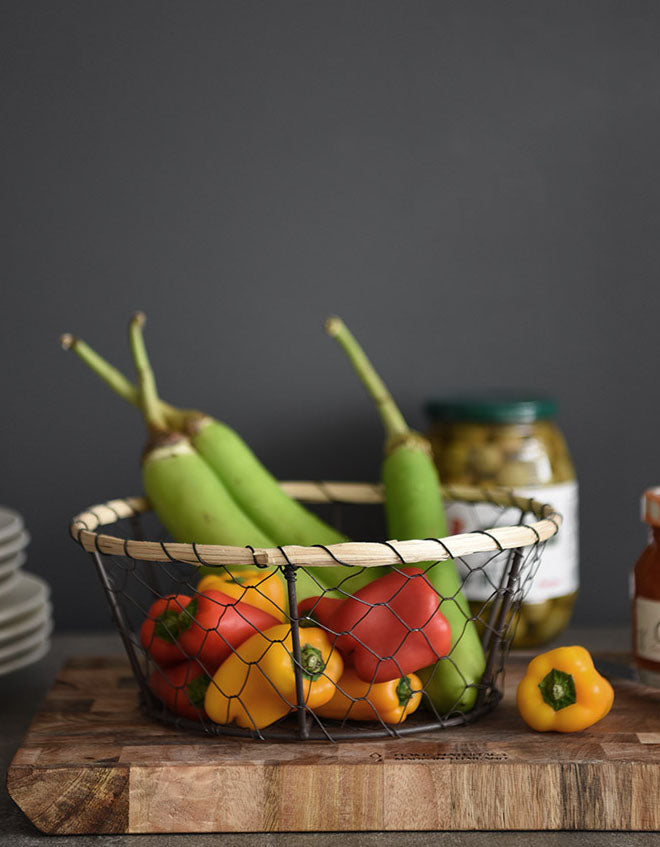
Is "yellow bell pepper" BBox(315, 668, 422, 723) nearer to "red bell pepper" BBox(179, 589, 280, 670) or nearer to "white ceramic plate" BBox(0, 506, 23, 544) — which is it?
"red bell pepper" BBox(179, 589, 280, 670)

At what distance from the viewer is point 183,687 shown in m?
0.87

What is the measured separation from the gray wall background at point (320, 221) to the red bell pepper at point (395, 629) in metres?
0.48

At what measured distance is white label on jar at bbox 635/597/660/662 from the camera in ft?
3.11

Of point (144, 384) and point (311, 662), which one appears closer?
point (311, 662)

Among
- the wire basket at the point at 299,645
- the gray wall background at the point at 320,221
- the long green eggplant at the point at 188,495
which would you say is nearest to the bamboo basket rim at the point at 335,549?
the wire basket at the point at 299,645

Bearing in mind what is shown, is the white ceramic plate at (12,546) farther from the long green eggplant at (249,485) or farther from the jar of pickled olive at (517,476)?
the jar of pickled olive at (517,476)

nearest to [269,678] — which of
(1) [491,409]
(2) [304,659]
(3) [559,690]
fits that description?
(2) [304,659]

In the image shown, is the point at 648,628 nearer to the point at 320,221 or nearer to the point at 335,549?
the point at 335,549

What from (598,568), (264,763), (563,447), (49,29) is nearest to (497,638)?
(264,763)

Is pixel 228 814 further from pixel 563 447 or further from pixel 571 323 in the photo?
pixel 571 323

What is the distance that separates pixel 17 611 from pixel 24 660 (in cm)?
5

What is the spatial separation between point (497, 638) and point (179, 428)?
16.0 inches

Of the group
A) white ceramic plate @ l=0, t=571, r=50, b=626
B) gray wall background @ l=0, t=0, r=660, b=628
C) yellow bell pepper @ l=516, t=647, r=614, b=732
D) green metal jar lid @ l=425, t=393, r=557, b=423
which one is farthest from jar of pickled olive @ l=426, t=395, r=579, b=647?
white ceramic plate @ l=0, t=571, r=50, b=626

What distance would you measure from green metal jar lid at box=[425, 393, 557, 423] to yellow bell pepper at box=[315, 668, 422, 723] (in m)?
0.37
